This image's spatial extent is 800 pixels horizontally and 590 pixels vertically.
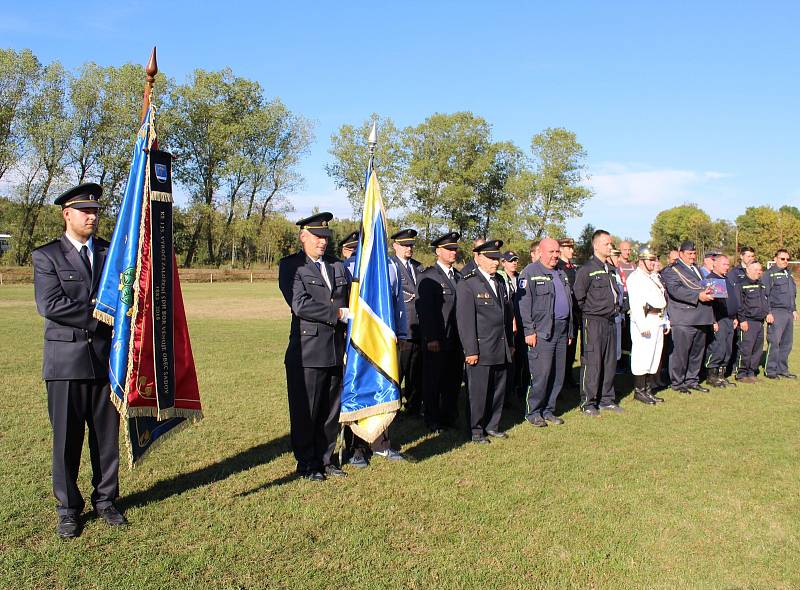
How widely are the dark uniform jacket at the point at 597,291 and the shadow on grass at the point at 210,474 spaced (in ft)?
13.5

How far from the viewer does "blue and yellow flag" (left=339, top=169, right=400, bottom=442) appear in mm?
5668

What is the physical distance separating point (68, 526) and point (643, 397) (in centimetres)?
734

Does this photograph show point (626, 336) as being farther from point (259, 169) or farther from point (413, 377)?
point (259, 169)

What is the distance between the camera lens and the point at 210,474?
18.6 ft

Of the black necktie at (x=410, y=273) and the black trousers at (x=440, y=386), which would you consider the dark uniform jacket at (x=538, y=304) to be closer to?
the black trousers at (x=440, y=386)

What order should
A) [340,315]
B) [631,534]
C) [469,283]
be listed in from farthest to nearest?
[469,283] → [340,315] → [631,534]

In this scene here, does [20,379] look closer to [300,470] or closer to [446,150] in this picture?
[300,470]

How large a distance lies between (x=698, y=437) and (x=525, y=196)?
49465mm

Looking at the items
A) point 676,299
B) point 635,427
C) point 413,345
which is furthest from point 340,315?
point 676,299

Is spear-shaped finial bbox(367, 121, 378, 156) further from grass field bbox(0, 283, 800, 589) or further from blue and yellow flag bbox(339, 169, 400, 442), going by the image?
grass field bbox(0, 283, 800, 589)

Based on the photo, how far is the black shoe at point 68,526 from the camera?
432 centimetres

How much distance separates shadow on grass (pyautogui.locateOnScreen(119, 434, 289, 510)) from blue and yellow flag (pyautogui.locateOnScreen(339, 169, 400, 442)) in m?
0.95

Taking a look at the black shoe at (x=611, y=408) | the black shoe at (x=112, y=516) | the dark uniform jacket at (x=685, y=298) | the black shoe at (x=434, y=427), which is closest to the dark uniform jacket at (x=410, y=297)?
the black shoe at (x=434, y=427)

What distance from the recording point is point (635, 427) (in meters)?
7.59
